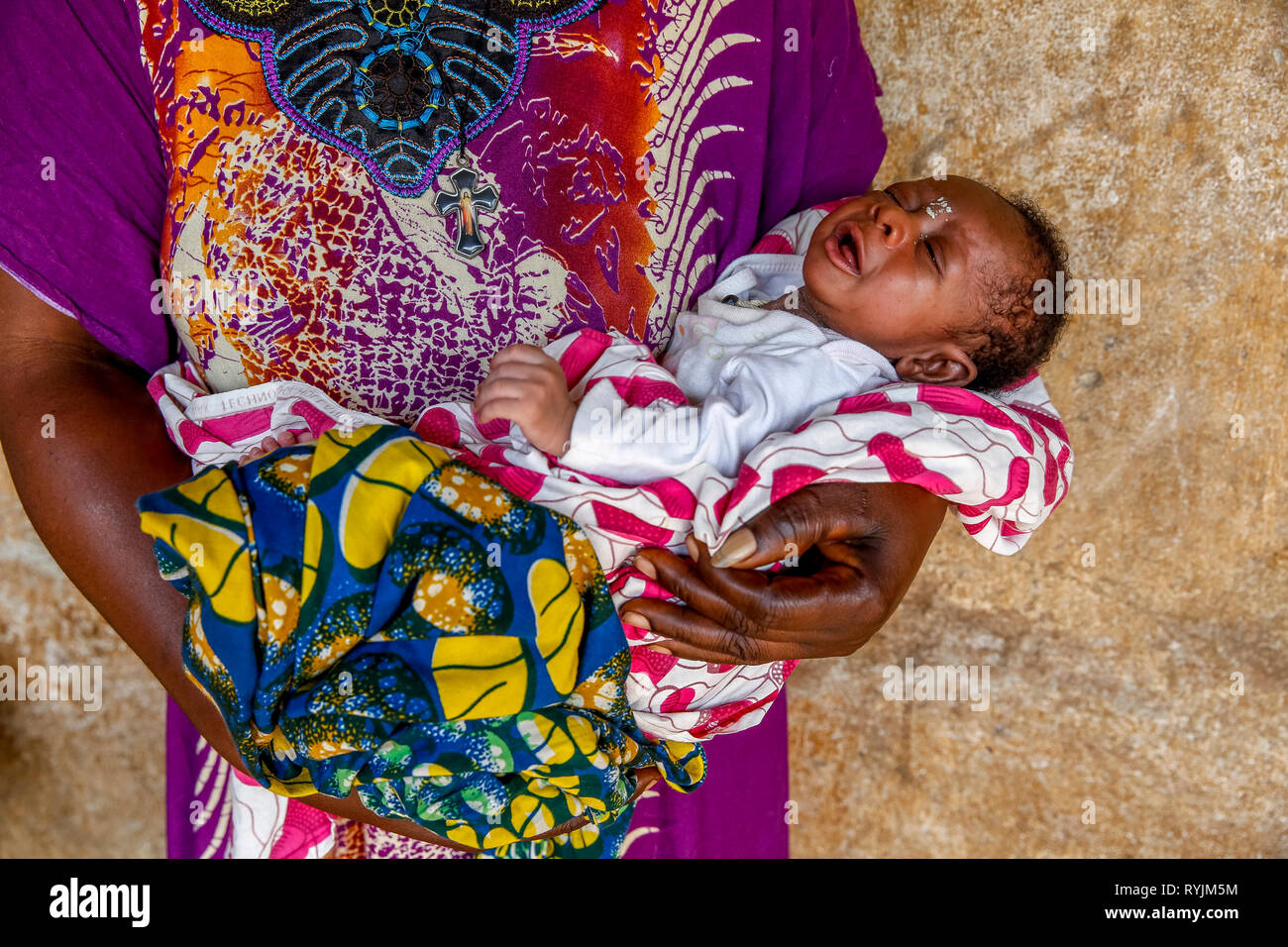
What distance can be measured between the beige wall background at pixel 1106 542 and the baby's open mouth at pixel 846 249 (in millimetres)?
706

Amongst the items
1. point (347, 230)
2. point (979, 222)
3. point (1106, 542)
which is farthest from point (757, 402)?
point (1106, 542)

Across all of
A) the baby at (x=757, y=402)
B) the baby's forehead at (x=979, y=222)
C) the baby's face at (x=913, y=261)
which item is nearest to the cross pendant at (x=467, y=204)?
the baby at (x=757, y=402)

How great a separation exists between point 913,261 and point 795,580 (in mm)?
512

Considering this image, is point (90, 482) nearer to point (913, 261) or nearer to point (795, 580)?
point (795, 580)

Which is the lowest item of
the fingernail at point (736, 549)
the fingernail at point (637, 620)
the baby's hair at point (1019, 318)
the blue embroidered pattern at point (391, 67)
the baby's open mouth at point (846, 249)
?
the fingernail at point (637, 620)

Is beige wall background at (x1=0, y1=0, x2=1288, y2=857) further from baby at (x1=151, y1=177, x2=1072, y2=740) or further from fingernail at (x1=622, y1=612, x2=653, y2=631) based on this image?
fingernail at (x1=622, y1=612, x2=653, y2=631)

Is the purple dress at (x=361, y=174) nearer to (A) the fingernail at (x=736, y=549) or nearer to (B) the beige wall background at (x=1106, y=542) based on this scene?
(A) the fingernail at (x=736, y=549)

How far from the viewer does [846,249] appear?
1282mm

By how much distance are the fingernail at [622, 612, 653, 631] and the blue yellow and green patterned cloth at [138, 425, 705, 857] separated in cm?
8

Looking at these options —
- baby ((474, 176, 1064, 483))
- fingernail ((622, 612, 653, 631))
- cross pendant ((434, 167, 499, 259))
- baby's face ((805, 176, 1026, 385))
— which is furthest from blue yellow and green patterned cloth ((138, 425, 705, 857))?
baby's face ((805, 176, 1026, 385))

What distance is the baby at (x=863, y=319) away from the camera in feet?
3.78

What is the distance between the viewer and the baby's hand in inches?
40.8
